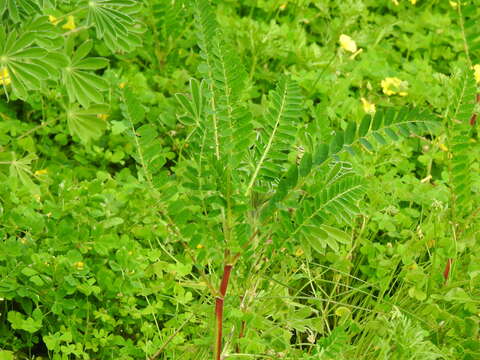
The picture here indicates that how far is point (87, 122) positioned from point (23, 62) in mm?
504

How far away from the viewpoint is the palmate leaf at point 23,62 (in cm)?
225

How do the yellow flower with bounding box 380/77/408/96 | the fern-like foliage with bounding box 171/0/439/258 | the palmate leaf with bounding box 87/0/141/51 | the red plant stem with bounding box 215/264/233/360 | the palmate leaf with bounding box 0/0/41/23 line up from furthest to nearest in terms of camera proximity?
the yellow flower with bounding box 380/77/408/96 → the palmate leaf with bounding box 87/0/141/51 → the palmate leaf with bounding box 0/0/41/23 → the red plant stem with bounding box 215/264/233/360 → the fern-like foliage with bounding box 171/0/439/258

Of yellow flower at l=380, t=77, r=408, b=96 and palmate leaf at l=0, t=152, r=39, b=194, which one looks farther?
yellow flower at l=380, t=77, r=408, b=96

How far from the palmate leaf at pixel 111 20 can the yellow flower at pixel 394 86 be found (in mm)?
1351

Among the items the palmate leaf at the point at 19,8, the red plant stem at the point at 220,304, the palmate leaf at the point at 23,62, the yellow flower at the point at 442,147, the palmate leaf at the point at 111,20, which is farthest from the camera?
the yellow flower at the point at 442,147

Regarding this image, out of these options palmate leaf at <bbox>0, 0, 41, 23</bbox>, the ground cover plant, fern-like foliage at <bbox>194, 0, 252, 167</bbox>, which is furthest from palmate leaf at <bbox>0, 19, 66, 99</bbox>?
fern-like foliage at <bbox>194, 0, 252, 167</bbox>

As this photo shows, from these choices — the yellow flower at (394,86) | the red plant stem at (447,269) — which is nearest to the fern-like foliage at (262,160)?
the red plant stem at (447,269)

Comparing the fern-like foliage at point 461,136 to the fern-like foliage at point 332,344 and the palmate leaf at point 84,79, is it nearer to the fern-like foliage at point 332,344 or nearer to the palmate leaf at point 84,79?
the fern-like foliage at point 332,344

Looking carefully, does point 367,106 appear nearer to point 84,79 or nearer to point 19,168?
point 84,79

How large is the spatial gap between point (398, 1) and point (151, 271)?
2671 millimetres

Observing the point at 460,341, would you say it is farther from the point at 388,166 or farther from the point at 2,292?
the point at 2,292

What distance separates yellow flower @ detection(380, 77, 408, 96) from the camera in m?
3.52

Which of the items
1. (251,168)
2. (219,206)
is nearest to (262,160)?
(251,168)

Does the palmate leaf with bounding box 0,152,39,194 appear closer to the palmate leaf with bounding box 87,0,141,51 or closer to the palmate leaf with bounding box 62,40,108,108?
the palmate leaf with bounding box 62,40,108,108
